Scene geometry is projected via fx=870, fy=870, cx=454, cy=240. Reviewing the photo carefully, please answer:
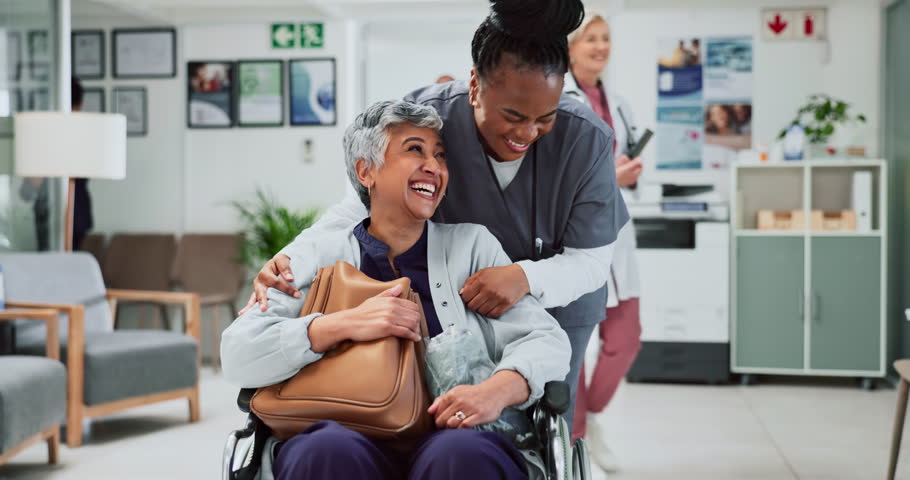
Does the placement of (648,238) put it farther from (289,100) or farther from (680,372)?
(289,100)

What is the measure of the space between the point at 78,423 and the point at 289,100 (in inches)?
125

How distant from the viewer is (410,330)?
5.12 feet

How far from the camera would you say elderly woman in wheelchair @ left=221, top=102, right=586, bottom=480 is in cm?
150

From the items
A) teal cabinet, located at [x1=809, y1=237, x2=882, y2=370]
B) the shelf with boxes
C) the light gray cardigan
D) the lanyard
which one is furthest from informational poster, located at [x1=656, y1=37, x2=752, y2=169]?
the light gray cardigan

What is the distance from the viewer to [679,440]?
3912 mm

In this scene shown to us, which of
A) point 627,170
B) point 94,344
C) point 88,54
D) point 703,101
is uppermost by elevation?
point 88,54

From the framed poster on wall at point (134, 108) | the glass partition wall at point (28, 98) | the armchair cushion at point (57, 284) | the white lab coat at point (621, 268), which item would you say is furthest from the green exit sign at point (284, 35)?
the white lab coat at point (621, 268)

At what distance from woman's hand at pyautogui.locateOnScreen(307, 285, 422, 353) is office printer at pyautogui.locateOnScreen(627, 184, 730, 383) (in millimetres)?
3870

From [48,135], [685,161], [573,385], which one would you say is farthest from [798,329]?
[48,135]

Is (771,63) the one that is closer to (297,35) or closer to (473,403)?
(297,35)

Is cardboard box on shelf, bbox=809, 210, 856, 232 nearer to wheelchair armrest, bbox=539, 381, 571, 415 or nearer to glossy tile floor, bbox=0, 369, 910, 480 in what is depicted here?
glossy tile floor, bbox=0, 369, 910, 480

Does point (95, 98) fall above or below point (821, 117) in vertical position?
above

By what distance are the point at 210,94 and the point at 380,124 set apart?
4.96m

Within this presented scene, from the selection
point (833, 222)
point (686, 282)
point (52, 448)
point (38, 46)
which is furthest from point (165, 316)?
point (833, 222)
